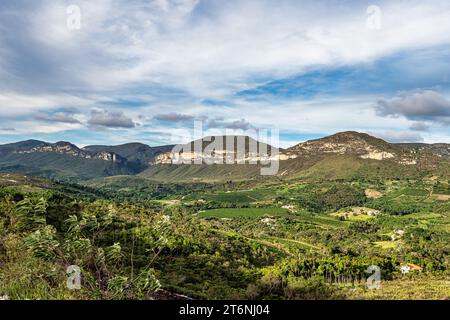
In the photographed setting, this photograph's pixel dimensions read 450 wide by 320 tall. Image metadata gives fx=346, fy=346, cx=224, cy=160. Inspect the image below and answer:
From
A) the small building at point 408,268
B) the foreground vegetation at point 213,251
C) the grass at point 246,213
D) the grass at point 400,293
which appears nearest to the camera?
the foreground vegetation at point 213,251

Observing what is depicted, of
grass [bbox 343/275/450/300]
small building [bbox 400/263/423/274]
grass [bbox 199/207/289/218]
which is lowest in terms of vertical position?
grass [bbox 199/207/289/218]

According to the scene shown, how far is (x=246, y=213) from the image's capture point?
589 ft

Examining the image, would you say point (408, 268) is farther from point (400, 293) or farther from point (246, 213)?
point (246, 213)

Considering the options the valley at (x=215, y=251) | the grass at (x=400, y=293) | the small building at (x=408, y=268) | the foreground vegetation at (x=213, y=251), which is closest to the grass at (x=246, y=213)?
the valley at (x=215, y=251)

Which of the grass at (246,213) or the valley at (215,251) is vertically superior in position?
the valley at (215,251)

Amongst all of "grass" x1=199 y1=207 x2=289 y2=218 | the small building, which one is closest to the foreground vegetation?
"grass" x1=199 y1=207 x2=289 y2=218

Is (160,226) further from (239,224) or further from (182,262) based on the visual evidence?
(239,224)

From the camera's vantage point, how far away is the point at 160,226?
34.3 feet

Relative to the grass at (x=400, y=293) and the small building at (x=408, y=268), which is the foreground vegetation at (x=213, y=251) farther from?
the small building at (x=408, y=268)

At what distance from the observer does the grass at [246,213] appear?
571 feet

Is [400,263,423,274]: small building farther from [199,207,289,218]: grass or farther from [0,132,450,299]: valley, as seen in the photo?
[199,207,289,218]: grass

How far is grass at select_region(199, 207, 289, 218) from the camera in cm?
17400

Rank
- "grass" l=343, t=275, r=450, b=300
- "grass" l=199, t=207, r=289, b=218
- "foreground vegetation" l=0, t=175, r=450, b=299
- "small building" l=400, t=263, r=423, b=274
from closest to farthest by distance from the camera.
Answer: "foreground vegetation" l=0, t=175, r=450, b=299, "grass" l=343, t=275, r=450, b=300, "small building" l=400, t=263, r=423, b=274, "grass" l=199, t=207, r=289, b=218
